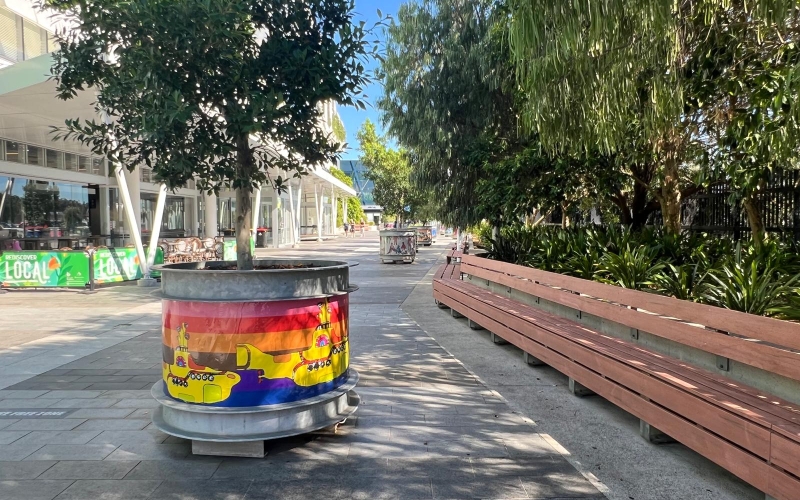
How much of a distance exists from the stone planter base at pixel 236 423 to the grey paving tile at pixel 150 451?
0.17m

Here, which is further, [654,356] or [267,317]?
[654,356]

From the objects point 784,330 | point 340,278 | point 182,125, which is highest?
point 182,125

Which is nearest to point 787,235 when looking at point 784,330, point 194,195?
point 784,330

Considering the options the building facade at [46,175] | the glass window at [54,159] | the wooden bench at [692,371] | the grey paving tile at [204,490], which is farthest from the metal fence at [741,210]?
the glass window at [54,159]

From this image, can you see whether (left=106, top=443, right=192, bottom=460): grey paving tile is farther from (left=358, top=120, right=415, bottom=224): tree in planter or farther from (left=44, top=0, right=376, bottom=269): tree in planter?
(left=358, top=120, right=415, bottom=224): tree in planter

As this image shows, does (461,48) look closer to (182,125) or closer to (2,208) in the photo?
(182,125)

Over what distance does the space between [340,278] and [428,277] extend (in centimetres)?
1318

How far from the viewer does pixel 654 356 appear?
15.7 ft

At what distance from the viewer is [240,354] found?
3.87 meters

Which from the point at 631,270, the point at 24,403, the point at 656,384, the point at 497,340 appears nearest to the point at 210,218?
the point at 497,340

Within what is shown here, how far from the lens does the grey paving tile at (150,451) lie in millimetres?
3961

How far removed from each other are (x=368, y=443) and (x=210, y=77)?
9.71 ft

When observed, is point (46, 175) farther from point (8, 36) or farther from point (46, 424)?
point (46, 424)

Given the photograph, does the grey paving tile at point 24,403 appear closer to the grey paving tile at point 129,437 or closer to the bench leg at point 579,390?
the grey paving tile at point 129,437
